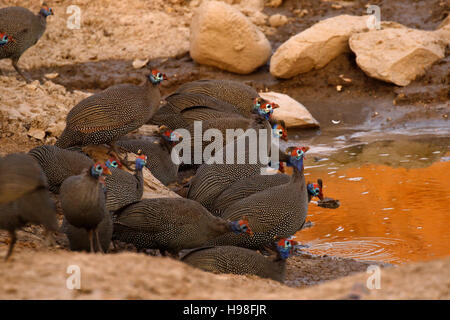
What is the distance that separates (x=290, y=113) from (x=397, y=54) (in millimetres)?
1970

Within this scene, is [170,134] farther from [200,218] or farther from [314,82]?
[314,82]

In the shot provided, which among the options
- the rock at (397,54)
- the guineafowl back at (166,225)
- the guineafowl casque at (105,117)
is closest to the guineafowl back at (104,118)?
the guineafowl casque at (105,117)

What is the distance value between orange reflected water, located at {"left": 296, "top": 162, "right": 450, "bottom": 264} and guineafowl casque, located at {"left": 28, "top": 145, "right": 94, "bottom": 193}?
2.12 m

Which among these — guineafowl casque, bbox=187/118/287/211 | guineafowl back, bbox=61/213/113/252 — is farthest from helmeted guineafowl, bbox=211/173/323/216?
guineafowl back, bbox=61/213/113/252

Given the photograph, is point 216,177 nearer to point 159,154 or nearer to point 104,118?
point 159,154

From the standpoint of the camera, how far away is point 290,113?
9.84 meters

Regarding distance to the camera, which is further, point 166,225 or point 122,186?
point 122,186

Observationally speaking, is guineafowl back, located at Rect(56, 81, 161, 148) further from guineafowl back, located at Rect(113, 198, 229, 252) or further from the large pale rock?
the large pale rock

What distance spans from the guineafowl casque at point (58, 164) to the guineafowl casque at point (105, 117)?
0.60 metres

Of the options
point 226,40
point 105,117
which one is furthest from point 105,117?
point 226,40

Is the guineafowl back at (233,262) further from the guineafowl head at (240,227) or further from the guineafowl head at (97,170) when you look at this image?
the guineafowl head at (97,170)

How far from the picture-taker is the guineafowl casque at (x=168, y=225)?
16.9 feet

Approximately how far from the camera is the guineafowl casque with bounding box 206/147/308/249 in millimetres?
5605
